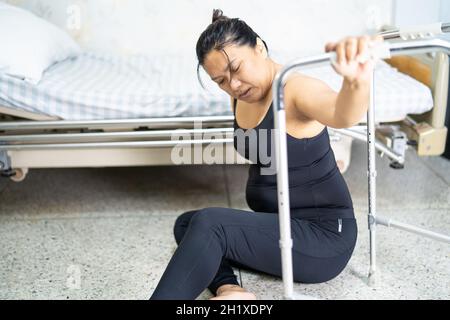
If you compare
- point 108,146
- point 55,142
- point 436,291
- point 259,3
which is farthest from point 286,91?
point 259,3

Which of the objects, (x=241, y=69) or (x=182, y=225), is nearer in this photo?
(x=241, y=69)

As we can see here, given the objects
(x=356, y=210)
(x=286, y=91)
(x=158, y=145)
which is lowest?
(x=356, y=210)

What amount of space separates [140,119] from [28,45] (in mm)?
582

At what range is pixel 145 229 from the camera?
1.94 metres

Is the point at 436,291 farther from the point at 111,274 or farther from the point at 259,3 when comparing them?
the point at 259,3

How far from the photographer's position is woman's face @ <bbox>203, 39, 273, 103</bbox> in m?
1.16

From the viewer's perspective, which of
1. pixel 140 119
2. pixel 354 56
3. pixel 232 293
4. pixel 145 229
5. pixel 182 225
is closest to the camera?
pixel 354 56

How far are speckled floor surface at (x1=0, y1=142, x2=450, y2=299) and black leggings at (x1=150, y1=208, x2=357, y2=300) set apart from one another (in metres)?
0.13

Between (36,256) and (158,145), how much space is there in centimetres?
57

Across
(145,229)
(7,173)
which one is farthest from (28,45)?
(145,229)

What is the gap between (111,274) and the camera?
1.64 m

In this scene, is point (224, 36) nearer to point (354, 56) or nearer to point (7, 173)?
point (354, 56)

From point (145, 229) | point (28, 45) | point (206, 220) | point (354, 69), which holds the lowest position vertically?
point (145, 229)
